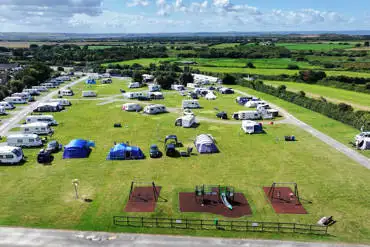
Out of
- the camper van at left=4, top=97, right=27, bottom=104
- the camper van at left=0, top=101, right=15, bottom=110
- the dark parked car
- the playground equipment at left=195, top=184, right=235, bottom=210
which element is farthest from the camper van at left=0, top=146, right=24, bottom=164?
the camper van at left=4, top=97, right=27, bottom=104

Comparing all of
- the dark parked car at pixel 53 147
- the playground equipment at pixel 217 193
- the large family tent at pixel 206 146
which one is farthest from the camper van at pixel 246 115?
the dark parked car at pixel 53 147

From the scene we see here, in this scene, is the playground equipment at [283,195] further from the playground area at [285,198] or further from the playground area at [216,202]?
the playground area at [216,202]

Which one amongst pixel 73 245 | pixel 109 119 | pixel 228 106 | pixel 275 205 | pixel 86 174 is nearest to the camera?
pixel 73 245

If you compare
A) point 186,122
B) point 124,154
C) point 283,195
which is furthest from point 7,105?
point 283,195

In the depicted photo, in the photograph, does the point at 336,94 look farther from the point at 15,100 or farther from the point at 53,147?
the point at 15,100

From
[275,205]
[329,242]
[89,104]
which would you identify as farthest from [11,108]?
[329,242]

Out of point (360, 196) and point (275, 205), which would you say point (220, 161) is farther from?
point (360, 196)
